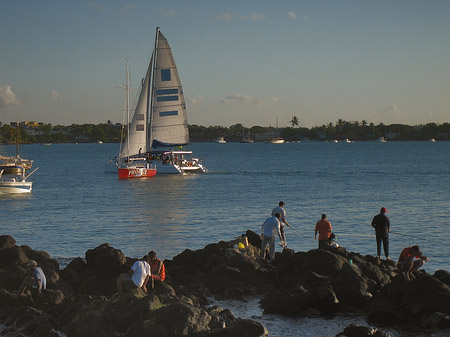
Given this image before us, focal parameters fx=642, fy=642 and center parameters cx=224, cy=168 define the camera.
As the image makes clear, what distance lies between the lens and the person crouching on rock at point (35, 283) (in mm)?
17594

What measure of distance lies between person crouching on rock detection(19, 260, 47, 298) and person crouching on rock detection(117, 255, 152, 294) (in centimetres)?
234

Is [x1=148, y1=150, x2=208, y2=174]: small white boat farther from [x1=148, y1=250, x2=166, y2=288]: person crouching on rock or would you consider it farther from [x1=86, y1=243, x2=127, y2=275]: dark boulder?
[x1=148, y1=250, x2=166, y2=288]: person crouching on rock

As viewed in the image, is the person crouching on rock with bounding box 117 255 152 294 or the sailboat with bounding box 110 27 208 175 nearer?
the person crouching on rock with bounding box 117 255 152 294

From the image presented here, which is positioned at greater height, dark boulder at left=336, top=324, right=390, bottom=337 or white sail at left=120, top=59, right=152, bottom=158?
white sail at left=120, top=59, right=152, bottom=158

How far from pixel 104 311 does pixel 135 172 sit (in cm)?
6043

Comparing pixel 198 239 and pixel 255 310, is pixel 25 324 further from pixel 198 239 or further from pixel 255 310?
pixel 198 239

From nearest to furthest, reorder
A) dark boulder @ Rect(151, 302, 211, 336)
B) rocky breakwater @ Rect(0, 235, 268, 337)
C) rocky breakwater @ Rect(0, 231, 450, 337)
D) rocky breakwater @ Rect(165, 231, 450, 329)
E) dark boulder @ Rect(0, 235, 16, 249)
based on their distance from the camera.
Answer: dark boulder @ Rect(151, 302, 211, 336) → rocky breakwater @ Rect(0, 235, 268, 337) → rocky breakwater @ Rect(0, 231, 450, 337) → rocky breakwater @ Rect(165, 231, 450, 329) → dark boulder @ Rect(0, 235, 16, 249)

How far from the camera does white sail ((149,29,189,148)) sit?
77.6 m

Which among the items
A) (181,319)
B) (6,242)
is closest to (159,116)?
(6,242)

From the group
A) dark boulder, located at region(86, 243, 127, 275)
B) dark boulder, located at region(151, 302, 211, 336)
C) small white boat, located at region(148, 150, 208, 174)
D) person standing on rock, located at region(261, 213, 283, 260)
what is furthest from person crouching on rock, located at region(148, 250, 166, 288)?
small white boat, located at region(148, 150, 208, 174)

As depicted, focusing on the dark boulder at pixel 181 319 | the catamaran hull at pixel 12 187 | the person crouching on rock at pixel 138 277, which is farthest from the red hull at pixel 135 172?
the dark boulder at pixel 181 319

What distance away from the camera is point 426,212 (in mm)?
42250

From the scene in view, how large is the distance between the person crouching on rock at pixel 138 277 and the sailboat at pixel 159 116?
200 ft

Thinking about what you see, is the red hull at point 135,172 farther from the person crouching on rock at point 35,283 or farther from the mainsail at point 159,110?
the person crouching on rock at point 35,283
